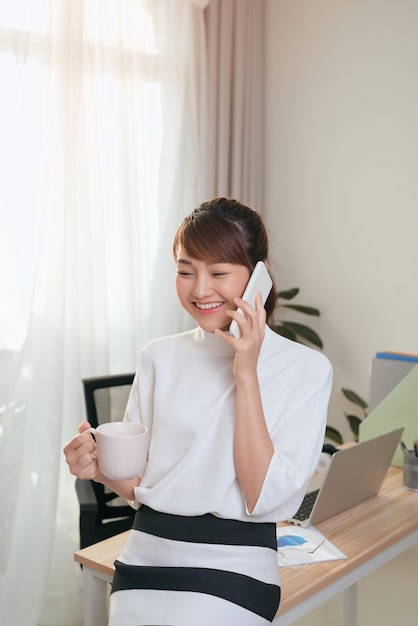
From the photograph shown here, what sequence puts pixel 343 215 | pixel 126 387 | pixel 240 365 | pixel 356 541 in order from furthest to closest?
1. pixel 343 215
2. pixel 126 387
3. pixel 356 541
4. pixel 240 365

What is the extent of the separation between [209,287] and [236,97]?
220cm

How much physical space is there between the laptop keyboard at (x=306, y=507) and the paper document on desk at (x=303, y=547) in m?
0.06

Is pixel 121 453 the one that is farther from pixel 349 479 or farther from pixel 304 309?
pixel 304 309

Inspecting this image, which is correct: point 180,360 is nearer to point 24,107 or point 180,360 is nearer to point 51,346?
point 51,346

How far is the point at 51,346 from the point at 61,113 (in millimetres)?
889

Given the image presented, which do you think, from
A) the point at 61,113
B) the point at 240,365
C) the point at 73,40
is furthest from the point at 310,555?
the point at 73,40

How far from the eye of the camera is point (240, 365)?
1397 mm

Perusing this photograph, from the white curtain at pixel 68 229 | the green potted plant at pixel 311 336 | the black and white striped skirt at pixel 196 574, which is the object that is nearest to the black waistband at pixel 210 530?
the black and white striped skirt at pixel 196 574

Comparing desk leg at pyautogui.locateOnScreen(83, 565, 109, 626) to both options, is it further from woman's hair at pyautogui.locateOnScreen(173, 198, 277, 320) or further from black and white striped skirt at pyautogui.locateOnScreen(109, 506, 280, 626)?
woman's hair at pyautogui.locateOnScreen(173, 198, 277, 320)

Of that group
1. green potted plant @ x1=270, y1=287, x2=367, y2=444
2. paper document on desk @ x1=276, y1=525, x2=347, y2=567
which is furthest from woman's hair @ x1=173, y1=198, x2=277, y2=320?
green potted plant @ x1=270, y1=287, x2=367, y2=444

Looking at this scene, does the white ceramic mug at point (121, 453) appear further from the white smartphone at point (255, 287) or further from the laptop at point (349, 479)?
the laptop at point (349, 479)

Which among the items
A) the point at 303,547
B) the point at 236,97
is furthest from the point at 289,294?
the point at 303,547

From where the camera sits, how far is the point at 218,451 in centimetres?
145

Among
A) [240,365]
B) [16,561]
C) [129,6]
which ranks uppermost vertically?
[129,6]
